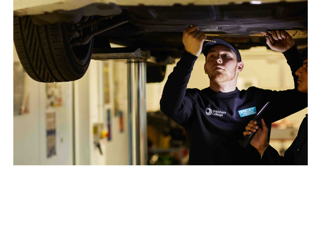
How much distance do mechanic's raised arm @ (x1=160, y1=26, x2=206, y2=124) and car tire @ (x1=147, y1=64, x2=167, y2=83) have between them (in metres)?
0.87

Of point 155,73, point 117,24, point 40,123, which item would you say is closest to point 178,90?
point 117,24

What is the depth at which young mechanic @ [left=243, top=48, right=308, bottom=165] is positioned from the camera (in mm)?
959

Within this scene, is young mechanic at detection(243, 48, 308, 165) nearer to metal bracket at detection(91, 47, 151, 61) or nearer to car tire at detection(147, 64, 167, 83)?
metal bracket at detection(91, 47, 151, 61)

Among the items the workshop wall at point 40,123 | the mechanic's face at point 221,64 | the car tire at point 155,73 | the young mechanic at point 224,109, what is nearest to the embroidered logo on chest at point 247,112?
the young mechanic at point 224,109

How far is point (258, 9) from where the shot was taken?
0.75 m

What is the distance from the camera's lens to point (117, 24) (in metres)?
0.91

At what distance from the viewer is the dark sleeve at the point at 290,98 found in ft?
3.22

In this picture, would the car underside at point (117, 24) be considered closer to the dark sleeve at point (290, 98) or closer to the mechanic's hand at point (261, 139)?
the dark sleeve at point (290, 98)

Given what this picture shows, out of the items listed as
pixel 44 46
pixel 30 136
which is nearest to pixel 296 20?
pixel 44 46

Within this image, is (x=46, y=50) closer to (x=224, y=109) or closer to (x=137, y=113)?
(x=224, y=109)

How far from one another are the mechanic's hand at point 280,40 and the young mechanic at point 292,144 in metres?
0.07

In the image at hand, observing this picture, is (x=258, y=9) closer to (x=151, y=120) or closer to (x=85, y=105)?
(x=85, y=105)

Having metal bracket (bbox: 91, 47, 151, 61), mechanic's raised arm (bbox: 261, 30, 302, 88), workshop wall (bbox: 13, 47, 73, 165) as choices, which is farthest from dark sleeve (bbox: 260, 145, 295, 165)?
workshop wall (bbox: 13, 47, 73, 165)
